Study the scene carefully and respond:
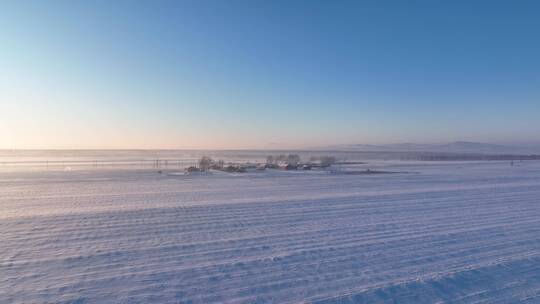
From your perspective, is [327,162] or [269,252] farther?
[327,162]

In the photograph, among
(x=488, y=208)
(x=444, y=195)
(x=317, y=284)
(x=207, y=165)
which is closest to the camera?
(x=317, y=284)

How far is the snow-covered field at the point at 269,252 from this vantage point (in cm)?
474

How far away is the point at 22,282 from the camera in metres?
5.01

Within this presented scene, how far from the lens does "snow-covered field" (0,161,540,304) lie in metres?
4.74

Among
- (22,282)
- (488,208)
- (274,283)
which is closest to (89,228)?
(22,282)

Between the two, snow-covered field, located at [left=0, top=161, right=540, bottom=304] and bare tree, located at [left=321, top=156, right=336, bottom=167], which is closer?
snow-covered field, located at [left=0, top=161, right=540, bottom=304]

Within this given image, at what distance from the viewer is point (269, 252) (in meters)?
6.45

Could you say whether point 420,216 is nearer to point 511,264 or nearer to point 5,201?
point 511,264

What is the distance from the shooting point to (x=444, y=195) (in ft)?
46.6

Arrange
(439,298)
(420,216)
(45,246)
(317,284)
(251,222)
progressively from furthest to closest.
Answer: (420,216)
(251,222)
(45,246)
(317,284)
(439,298)

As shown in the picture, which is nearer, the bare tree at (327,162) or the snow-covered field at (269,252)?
the snow-covered field at (269,252)

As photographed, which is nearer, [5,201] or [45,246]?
[45,246]

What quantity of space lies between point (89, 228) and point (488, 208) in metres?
11.8

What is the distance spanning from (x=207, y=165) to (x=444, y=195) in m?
23.4
